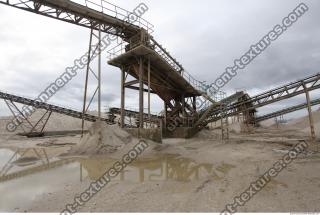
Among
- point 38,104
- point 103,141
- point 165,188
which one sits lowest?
point 165,188

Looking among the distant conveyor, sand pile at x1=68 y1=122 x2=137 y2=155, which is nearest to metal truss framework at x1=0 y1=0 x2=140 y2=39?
sand pile at x1=68 y1=122 x2=137 y2=155

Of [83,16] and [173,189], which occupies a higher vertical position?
[83,16]

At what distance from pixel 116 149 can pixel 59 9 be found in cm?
890

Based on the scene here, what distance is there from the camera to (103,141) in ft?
34.7

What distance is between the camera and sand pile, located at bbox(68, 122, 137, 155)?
33.9ft

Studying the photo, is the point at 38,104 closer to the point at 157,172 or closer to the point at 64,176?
the point at 64,176

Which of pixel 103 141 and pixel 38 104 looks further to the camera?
pixel 38 104

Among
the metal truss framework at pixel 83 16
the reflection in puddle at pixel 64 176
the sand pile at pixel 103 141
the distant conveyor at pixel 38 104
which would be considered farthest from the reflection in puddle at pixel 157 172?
the distant conveyor at pixel 38 104

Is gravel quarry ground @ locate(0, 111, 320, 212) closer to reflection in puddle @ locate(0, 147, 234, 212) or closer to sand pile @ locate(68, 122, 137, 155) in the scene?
reflection in puddle @ locate(0, 147, 234, 212)

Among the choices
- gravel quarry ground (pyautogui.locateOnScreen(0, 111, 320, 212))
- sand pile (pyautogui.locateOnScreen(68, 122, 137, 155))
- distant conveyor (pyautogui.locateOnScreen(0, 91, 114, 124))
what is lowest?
gravel quarry ground (pyautogui.locateOnScreen(0, 111, 320, 212))

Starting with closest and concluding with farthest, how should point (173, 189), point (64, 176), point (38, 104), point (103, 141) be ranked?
point (173, 189) → point (64, 176) → point (103, 141) → point (38, 104)

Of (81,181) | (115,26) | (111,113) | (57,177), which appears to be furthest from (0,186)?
(111,113)

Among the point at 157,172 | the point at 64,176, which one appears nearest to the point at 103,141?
the point at 64,176

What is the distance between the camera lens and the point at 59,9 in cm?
1199
